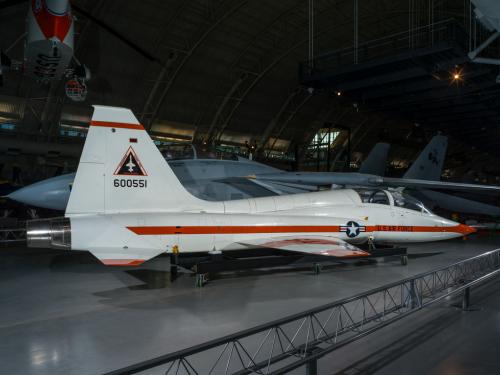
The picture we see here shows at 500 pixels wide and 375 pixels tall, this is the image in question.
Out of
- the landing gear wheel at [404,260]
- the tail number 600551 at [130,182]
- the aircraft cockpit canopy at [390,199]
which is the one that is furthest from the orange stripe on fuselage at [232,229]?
the landing gear wheel at [404,260]

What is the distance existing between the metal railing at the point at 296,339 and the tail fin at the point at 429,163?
1022 centimetres

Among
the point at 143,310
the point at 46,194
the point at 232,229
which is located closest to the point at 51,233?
the point at 143,310

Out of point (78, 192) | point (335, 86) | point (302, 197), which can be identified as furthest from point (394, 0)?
point (78, 192)

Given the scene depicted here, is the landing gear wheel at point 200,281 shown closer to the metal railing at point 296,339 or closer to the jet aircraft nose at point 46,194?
the metal railing at point 296,339

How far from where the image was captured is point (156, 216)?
6797 millimetres

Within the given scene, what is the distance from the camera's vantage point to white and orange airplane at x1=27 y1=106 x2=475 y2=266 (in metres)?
6.17

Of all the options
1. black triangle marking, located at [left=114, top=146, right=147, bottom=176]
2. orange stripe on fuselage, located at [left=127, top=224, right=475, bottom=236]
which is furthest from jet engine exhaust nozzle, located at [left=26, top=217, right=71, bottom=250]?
black triangle marking, located at [left=114, top=146, right=147, bottom=176]

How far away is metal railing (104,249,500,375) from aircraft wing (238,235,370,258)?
92 centimetres

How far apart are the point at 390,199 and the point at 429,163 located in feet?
30.6

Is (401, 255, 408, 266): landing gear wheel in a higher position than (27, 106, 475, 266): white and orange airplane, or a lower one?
lower

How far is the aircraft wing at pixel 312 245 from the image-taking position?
6.89 meters

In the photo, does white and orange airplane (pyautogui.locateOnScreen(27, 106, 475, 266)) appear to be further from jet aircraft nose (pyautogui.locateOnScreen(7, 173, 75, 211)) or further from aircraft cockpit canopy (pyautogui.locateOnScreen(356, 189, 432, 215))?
jet aircraft nose (pyautogui.locateOnScreen(7, 173, 75, 211))

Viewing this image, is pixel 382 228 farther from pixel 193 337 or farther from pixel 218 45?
pixel 218 45

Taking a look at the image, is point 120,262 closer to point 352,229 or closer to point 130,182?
point 130,182
